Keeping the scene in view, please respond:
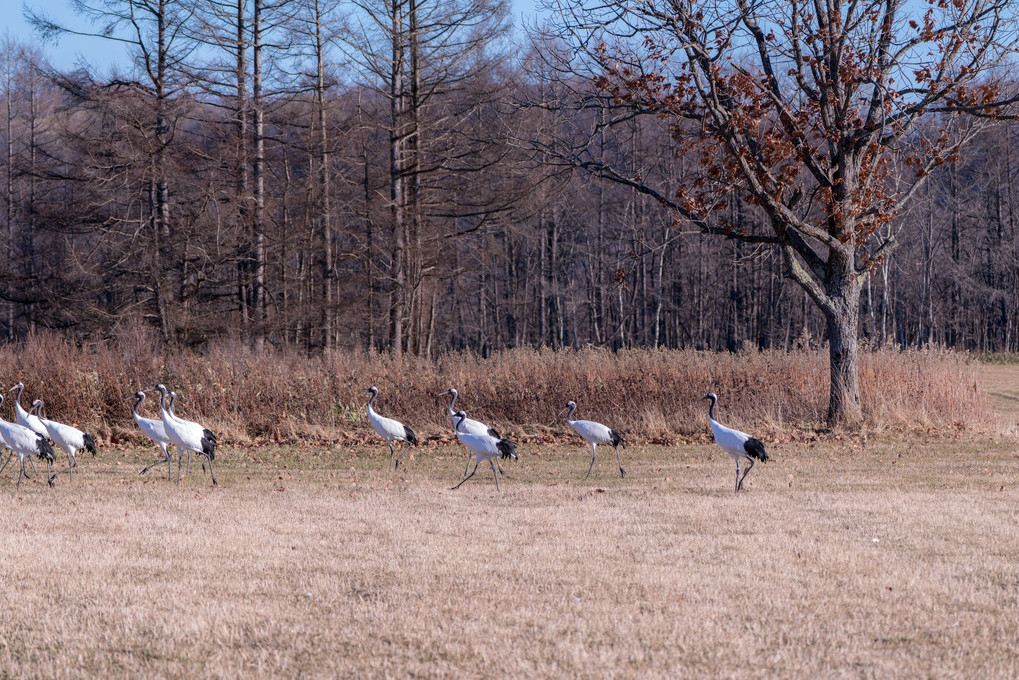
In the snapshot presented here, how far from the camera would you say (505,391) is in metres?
19.5

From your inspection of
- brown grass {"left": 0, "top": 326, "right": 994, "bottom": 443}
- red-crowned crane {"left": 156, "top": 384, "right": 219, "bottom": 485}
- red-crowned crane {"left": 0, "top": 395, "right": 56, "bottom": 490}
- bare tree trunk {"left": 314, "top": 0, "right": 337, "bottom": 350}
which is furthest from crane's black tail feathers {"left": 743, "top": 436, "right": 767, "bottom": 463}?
bare tree trunk {"left": 314, "top": 0, "right": 337, "bottom": 350}

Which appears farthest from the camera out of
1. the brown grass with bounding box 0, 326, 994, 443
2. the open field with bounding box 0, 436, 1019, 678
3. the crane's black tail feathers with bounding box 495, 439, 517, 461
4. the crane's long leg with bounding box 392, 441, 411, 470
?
the brown grass with bounding box 0, 326, 994, 443

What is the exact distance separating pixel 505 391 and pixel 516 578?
12420mm

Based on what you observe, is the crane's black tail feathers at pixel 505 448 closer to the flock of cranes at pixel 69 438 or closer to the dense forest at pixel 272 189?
the flock of cranes at pixel 69 438

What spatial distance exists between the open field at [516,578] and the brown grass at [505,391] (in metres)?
5.79

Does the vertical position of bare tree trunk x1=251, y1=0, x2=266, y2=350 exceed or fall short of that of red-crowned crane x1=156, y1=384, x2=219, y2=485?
it exceeds it

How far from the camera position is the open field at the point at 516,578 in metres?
5.41

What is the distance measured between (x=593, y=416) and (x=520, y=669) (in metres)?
13.6

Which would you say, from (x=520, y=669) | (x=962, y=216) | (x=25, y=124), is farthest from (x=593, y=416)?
(x=962, y=216)

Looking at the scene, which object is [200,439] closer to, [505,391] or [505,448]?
[505,448]

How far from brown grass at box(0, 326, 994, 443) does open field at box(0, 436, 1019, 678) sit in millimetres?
5788

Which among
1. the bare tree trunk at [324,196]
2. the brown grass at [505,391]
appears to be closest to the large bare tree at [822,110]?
the brown grass at [505,391]

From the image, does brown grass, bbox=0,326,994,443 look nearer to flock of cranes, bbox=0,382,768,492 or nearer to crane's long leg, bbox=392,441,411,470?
crane's long leg, bbox=392,441,411,470

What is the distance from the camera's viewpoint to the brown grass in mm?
18344
